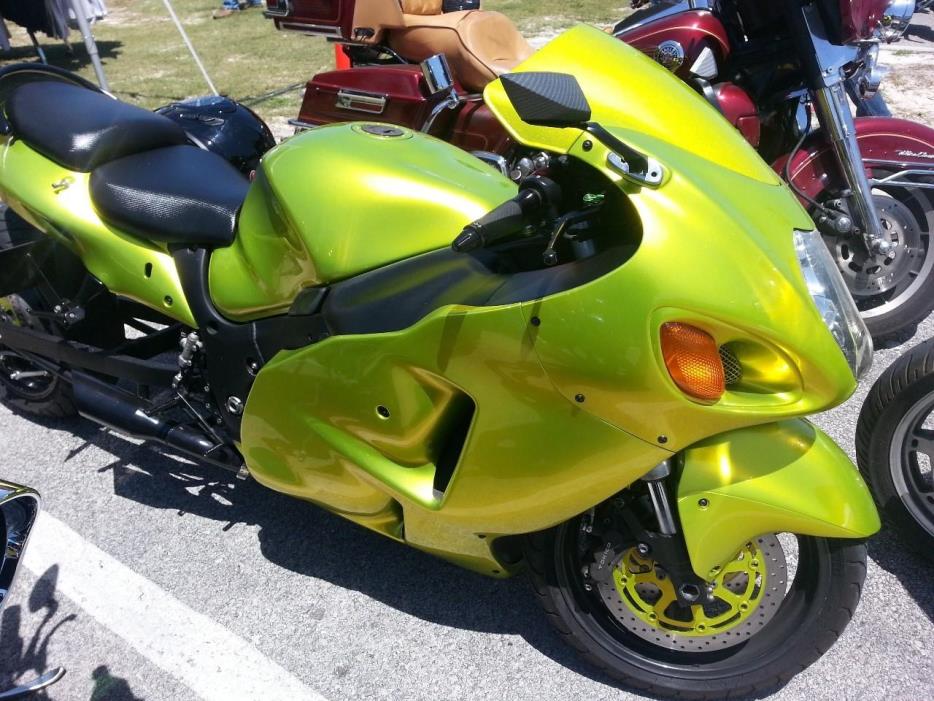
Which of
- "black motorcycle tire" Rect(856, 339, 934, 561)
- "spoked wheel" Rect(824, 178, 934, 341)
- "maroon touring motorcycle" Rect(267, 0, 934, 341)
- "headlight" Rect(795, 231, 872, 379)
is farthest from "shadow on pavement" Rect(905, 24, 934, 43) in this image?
"headlight" Rect(795, 231, 872, 379)

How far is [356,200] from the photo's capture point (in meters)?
1.73

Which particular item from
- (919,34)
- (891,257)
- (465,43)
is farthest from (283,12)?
(919,34)

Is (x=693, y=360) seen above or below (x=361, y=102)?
above

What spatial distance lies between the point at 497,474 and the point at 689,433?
16.4 inches

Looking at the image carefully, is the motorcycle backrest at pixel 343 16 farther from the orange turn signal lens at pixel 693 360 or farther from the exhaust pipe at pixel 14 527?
the orange turn signal lens at pixel 693 360

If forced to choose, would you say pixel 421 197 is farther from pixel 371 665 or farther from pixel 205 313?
pixel 371 665

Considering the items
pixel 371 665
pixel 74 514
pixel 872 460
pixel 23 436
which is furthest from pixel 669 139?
pixel 23 436

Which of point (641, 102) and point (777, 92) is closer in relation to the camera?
point (641, 102)

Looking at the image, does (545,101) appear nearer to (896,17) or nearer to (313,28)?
(896,17)

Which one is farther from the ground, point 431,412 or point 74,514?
point 431,412

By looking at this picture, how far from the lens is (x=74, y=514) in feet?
8.88

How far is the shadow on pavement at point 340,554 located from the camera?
223 cm

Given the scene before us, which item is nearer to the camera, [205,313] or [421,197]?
[421,197]

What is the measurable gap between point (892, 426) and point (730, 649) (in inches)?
31.6
